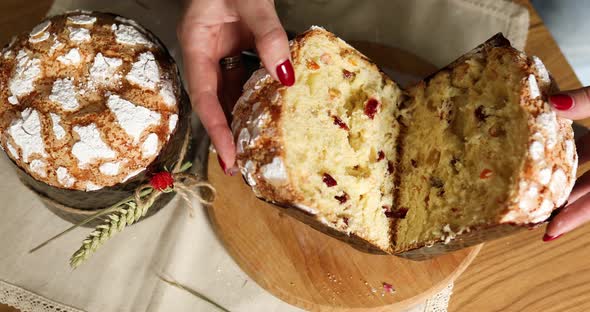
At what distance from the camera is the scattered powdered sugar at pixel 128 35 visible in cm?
162

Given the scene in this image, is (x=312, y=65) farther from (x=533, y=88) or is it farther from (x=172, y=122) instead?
(x=533, y=88)

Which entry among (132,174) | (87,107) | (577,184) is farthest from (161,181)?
(577,184)

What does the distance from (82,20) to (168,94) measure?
37 cm

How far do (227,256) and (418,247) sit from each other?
764mm

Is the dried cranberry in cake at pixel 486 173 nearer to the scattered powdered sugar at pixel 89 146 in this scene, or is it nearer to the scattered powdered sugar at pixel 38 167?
the scattered powdered sugar at pixel 89 146

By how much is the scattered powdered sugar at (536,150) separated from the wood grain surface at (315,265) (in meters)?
0.58

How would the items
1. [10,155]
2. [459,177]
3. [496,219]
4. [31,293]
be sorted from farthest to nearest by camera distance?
[31,293]
[10,155]
[459,177]
[496,219]

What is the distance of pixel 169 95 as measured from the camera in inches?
63.3

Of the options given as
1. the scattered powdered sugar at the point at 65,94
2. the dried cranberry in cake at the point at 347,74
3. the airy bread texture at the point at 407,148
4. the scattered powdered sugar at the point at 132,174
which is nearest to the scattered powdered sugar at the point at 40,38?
the scattered powdered sugar at the point at 65,94

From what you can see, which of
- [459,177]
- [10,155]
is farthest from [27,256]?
[459,177]

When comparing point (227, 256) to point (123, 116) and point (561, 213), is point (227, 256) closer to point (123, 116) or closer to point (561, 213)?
point (123, 116)

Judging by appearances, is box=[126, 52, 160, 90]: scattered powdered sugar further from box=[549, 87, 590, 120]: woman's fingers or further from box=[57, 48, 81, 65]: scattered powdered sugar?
box=[549, 87, 590, 120]: woman's fingers

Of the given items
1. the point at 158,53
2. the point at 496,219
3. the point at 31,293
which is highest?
the point at 158,53

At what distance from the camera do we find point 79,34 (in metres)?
1.59
